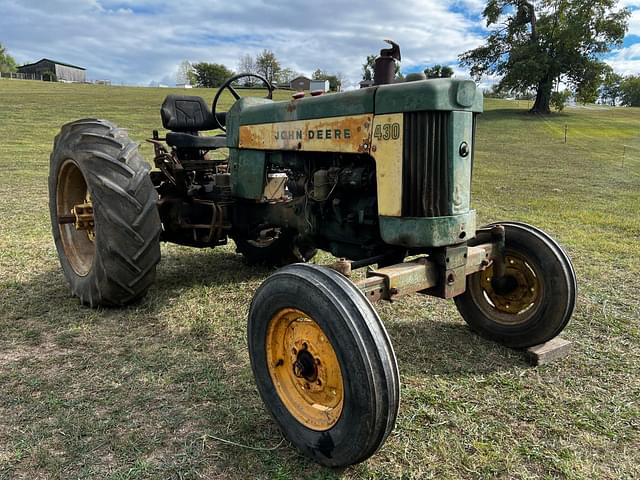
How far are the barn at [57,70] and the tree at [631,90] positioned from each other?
89884 millimetres

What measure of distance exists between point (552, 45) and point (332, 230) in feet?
123

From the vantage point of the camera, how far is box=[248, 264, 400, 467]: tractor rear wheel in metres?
2.04

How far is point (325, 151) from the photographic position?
3.02 metres

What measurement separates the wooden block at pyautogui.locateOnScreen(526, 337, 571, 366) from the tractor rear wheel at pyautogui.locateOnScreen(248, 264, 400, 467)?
1.52 metres

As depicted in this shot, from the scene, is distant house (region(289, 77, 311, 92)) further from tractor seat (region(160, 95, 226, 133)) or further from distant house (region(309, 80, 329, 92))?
tractor seat (region(160, 95, 226, 133))

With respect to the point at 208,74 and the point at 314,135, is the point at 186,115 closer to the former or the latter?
the point at 314,135

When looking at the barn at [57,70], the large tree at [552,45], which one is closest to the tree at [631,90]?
the large tree at [552,45]

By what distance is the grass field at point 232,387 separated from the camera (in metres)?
2.27

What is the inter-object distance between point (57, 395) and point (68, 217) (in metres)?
1.76

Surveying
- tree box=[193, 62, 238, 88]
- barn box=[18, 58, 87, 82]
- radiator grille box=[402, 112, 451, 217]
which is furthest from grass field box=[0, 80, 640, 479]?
barn box=[18, 58, 87, 82]

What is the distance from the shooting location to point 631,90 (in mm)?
85812

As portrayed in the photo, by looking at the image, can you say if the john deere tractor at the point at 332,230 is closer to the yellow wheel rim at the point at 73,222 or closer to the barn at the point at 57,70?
the yellow wheel rim at the point at 73,222

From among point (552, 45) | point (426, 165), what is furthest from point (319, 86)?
point (552, 45)

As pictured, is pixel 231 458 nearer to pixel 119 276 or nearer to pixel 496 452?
pixel 496 452
